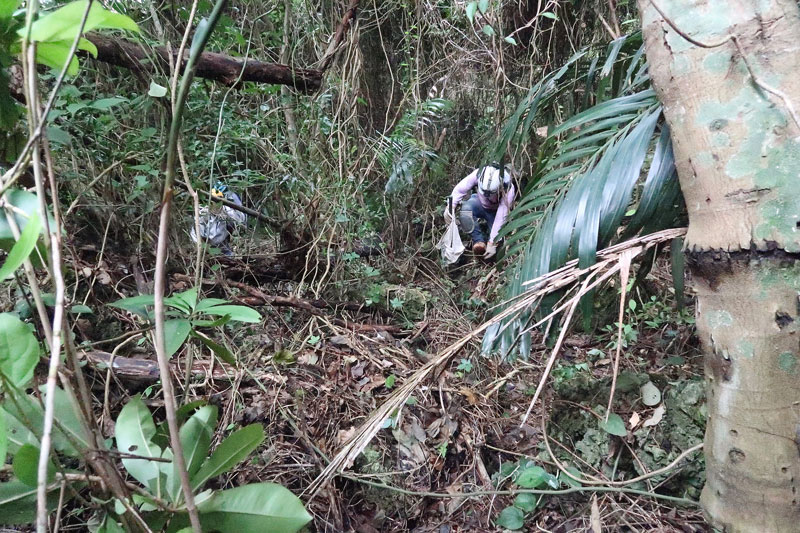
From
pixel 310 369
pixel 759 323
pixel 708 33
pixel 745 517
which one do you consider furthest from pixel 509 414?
pixel 708 33

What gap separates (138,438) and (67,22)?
2.18 ft

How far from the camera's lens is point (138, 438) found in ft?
2.50

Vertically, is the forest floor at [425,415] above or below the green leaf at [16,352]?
below

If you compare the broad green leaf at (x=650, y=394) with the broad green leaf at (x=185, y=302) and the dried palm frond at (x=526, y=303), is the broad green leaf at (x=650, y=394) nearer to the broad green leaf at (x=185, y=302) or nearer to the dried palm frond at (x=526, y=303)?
the dried palm frond at (x=526, y=303)

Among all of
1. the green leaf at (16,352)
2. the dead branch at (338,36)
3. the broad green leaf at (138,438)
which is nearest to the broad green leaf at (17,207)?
the green leaf at (16,352)

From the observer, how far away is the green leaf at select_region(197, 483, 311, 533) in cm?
67

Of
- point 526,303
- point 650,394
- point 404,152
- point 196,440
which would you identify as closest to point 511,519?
point 650,394

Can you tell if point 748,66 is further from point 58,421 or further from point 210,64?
point 210,64

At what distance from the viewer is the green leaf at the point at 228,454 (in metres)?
0.76

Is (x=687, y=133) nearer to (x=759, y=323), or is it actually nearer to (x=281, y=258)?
(x=759, y=323)

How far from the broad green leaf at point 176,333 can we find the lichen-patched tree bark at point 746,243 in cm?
87

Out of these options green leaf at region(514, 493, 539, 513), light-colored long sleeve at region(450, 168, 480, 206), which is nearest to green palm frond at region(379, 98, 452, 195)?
light-colored long sleeve at region(450, 168, 480, 206)

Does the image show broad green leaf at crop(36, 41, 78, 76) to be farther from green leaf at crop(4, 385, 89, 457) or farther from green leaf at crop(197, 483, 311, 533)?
green leaf at crop(197, 483, 311, 533)

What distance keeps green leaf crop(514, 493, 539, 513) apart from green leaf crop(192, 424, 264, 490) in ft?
3.08
